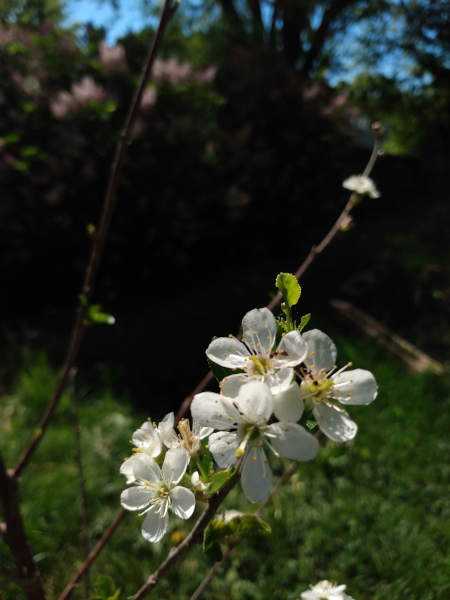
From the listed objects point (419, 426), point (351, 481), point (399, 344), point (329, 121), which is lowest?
point (351, 481)

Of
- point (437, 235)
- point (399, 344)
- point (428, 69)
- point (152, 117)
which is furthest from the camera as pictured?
point (437, 235)

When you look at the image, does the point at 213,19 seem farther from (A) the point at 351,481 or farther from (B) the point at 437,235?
(A) the point at 351,481

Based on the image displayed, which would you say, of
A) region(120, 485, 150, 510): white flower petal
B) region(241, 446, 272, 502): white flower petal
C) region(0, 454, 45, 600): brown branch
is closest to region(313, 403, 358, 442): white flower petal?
region(241, 446, 272, 502): white flower petal

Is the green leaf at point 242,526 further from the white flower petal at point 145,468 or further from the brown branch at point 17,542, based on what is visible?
the brown branch at point 17,542

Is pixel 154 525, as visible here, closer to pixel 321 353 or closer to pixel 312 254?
pixel 321 353

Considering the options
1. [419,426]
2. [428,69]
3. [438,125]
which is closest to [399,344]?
[419,426]

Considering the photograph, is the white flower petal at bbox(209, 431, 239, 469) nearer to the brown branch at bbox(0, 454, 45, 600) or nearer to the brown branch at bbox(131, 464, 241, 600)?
the brown branch at bbox(131, 464, 241, 600)

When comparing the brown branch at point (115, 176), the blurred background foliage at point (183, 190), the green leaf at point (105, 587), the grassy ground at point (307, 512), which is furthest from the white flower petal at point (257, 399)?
the blurred background foliage at point (183, 190)
